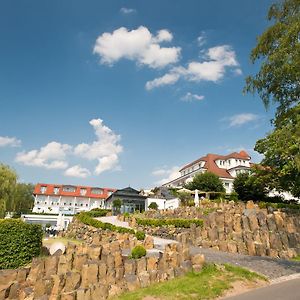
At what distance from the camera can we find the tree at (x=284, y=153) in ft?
44.8

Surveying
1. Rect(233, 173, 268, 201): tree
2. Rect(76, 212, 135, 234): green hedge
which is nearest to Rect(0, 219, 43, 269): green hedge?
Rect(76, 212, 135, 234): green hedge

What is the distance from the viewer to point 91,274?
11172 mm

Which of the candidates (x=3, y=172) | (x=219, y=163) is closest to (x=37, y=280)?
(x=3, y=172)

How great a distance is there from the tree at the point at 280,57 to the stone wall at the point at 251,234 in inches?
275

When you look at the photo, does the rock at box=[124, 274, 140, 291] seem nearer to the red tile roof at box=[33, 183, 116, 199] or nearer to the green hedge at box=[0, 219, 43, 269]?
the green hedge at box=[0, 219, 43, 269]

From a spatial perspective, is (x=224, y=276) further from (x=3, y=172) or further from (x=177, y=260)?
(x=3, y=172)

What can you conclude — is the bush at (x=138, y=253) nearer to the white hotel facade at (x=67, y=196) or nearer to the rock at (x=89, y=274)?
the rock at (x=89, y=274)

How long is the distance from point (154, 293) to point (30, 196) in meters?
76.3

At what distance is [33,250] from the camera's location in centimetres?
1362

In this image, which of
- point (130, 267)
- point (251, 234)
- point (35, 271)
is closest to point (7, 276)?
point (35, 271)

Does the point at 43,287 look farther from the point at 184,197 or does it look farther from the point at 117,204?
the point at 117,204

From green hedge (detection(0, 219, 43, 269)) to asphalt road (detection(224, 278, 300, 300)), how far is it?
30.4 feet

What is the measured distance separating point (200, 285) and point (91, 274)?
421cm

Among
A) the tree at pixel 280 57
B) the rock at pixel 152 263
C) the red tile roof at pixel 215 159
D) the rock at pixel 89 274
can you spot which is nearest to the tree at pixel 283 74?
the tree at pixel 280 57
